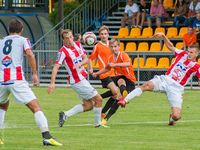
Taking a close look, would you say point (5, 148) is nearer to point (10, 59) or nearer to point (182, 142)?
point (10, 59)

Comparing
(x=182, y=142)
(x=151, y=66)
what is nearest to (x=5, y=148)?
(x=182, y=142)

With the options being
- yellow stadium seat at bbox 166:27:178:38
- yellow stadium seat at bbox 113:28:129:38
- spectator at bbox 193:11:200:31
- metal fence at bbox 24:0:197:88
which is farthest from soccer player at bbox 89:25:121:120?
yellow stadium seat at bbox 113:28:129:38

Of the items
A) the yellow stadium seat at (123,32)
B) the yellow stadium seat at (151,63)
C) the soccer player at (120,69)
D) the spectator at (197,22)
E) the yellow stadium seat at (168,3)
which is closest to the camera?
the soccer player at (120,69)

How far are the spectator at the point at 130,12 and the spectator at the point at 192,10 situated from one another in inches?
93.1

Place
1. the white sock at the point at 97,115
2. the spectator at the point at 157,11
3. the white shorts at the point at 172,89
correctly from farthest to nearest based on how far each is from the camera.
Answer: the spectator at the point at 157,11, the white shorts at the point at 172,89, the white sock at the point at 97,115

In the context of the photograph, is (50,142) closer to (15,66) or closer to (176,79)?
(15,66)

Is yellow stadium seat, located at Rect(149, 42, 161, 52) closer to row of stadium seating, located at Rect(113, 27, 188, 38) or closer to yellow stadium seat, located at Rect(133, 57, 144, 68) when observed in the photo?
row of stadium seating, located at Rect(113, 27, 188, 38)

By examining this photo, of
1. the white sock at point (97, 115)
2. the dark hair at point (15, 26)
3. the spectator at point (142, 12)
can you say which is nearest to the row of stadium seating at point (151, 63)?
the spectator at point (142, 12)

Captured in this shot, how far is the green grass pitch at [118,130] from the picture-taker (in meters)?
13.6

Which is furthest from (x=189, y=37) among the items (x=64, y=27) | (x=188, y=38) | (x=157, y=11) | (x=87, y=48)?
(x=64, y=27)

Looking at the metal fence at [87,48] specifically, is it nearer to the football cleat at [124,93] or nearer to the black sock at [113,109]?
the football cleat at [124,93]

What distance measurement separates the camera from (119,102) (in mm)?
16938

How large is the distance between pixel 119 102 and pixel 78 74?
97cm

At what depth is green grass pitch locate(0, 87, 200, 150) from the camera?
13.6 m
